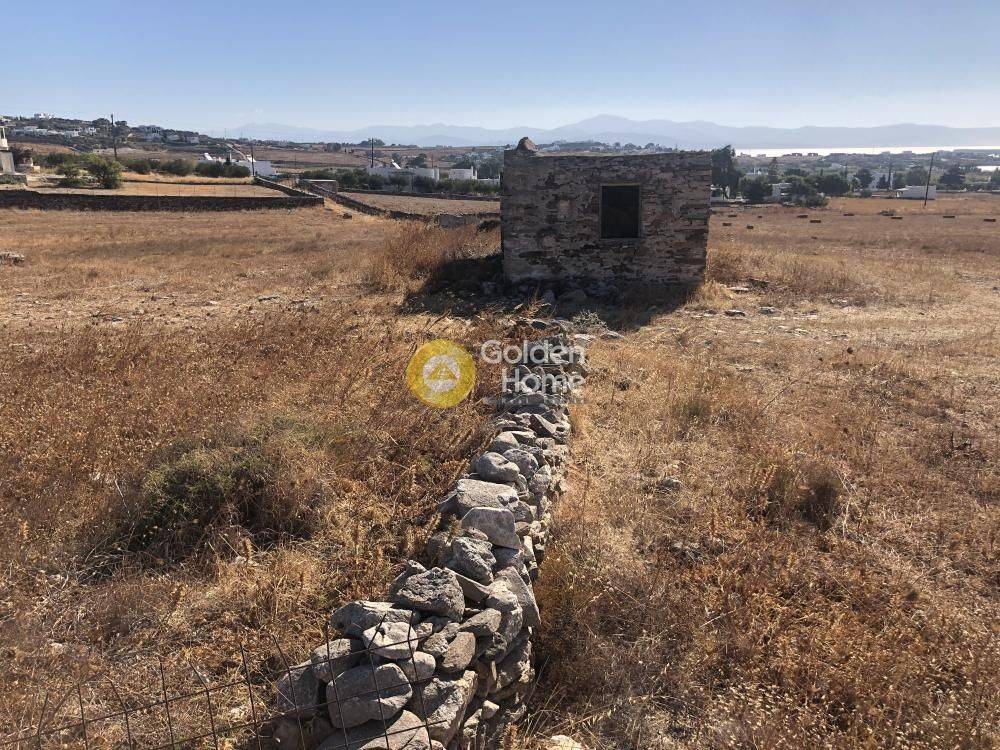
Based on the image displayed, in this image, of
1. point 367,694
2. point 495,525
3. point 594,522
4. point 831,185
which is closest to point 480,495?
point 495,525

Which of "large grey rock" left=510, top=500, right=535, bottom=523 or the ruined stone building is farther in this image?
the ruined stone building

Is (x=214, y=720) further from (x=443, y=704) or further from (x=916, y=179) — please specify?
(x=916, y=179)

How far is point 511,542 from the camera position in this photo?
387 centimetres

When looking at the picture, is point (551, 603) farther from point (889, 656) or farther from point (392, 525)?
point (889, 656)

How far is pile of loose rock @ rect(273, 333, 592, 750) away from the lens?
2676 millimetres

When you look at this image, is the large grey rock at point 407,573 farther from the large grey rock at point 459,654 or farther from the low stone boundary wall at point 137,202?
the low stone boundary wall at point 137,202

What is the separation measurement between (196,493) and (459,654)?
97.4 inches

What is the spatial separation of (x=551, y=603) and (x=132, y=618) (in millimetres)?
2397

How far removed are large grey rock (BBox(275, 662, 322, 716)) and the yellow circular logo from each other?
3.71 m

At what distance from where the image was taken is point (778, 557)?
4465 millimetres

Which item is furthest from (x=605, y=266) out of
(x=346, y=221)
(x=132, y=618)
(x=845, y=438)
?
(x=346, y=221)

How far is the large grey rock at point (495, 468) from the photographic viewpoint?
464 cm

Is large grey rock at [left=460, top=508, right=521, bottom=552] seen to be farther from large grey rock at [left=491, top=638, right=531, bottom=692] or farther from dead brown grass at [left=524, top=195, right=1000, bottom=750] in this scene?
large grey rock at [left=491, top=638, right=531, bottom=692]

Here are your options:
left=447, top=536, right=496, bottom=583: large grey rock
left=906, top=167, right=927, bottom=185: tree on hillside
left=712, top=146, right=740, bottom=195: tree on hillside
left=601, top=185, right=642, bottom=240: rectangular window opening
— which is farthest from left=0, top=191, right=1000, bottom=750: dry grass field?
left=906, top=167, right=927, bottom=185: tree on hillside
